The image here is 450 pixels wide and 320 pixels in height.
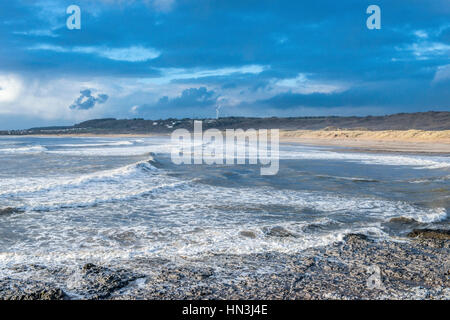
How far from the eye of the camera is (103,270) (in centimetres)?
521

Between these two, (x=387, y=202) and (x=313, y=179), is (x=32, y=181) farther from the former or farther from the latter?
(x=387, y=202)

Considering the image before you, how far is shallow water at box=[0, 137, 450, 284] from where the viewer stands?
636cm

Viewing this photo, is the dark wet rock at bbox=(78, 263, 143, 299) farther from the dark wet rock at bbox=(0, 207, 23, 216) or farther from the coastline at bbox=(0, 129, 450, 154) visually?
the coastline at bbox=(0, 129, 450, 154)

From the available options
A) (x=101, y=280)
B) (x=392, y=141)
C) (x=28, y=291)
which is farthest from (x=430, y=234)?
(x=392, y=141)

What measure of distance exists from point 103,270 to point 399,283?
3.76 meters

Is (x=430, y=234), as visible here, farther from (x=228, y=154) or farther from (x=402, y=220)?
(x=228, y=154)

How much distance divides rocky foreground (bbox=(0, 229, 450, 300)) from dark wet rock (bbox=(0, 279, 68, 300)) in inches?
0.4

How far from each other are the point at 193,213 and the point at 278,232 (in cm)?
260

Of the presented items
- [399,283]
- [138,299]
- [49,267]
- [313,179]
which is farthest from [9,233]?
[313,179]

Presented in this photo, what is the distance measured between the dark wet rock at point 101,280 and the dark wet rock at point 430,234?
16.3 feet

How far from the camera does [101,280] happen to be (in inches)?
190

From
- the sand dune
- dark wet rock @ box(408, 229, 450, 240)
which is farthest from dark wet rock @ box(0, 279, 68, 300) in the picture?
the sand dune
